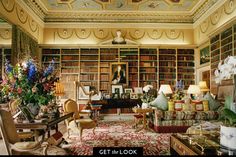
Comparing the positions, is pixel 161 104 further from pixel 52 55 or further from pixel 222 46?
pixel 52 55

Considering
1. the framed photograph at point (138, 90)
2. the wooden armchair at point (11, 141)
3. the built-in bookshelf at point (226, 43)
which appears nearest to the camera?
the wooden armchair at point (11, 141)

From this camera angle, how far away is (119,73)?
10.9 m

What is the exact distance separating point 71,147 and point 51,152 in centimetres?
226

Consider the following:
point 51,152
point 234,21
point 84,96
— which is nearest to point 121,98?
point 84,96

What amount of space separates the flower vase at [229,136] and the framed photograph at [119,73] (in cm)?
852

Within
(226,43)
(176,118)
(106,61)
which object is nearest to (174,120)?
(176,118)

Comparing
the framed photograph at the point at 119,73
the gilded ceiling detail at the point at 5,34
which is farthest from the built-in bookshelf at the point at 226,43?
the gilded ceiling detail at the point at 5,34

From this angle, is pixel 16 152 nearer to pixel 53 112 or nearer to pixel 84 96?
pixel 53 112

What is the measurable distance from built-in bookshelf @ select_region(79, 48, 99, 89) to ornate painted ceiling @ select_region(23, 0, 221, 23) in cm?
150

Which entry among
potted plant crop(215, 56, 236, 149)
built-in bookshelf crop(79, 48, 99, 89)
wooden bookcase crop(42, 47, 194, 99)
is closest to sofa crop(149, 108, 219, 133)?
potted plant crop(215, 56, 236, 149)

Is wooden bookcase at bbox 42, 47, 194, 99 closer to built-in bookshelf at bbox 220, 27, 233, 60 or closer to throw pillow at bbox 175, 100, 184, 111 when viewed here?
built-in bookshelf at bbox 220, 27, 233, 60

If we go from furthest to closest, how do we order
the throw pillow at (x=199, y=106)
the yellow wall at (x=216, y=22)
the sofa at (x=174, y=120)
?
the yellow wall at (x=216, y=22) < the throw pillow at (x=199, y=106) < the sofa at (x=174, y=120)

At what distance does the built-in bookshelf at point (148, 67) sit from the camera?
1104 cm

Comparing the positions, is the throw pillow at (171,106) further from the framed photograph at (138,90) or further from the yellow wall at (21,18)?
the yellow wall at (21,18)
